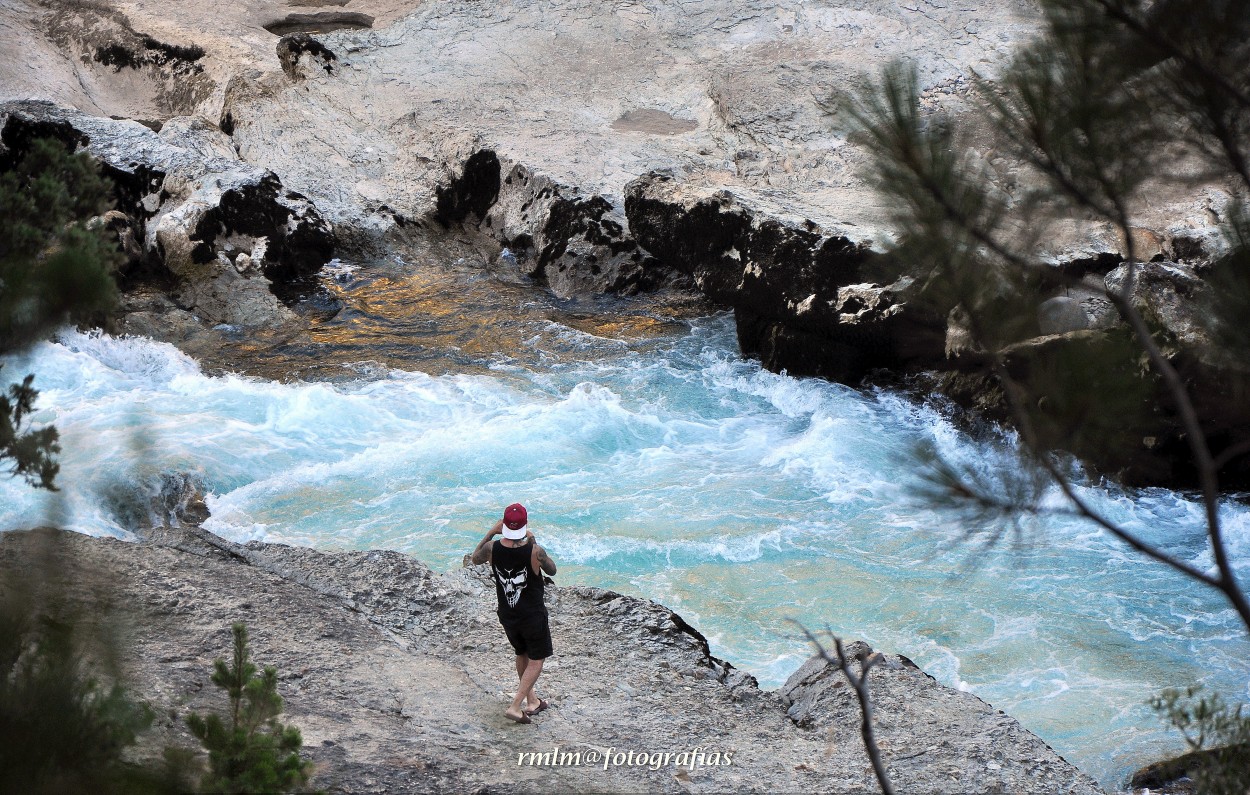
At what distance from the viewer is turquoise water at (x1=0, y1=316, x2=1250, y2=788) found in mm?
6523

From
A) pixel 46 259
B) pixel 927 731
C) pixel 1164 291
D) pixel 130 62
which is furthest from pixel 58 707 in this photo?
pixel 130 62

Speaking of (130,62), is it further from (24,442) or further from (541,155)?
(24,442)

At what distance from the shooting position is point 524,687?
14.7ft

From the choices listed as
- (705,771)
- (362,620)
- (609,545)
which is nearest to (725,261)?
(609,545)

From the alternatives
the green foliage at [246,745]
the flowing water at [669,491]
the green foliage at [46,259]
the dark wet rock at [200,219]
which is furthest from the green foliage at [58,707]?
the dark wet rock at [200,219]

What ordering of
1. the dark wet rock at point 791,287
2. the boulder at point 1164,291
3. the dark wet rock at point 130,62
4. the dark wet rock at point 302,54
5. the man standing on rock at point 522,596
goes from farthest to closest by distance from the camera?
the dark wet rock at point 130,62, the dark wet rock at point 302,54, the dark wet rock at point 791,287, the boulder at point 1164,291, the man standing on rock at point 522,596

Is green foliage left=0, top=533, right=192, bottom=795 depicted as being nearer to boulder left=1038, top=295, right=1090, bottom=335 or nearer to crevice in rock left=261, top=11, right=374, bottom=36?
boulder left=1038, top=295, right=1090, bottom=335

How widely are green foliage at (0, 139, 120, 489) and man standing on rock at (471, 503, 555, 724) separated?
214 centimetres

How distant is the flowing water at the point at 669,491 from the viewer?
656cm

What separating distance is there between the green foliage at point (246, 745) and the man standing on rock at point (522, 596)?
1.90 m

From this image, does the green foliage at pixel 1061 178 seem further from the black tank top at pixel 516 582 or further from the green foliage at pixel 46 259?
the black tank top at pixel 516 582

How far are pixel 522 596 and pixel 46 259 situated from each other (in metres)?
2.59

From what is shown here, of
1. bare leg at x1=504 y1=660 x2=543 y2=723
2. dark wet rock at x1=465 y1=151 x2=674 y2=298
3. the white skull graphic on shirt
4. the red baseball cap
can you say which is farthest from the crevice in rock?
bare leg at x1=504 y1=660 x2=543 y2=723

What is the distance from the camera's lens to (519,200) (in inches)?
523
